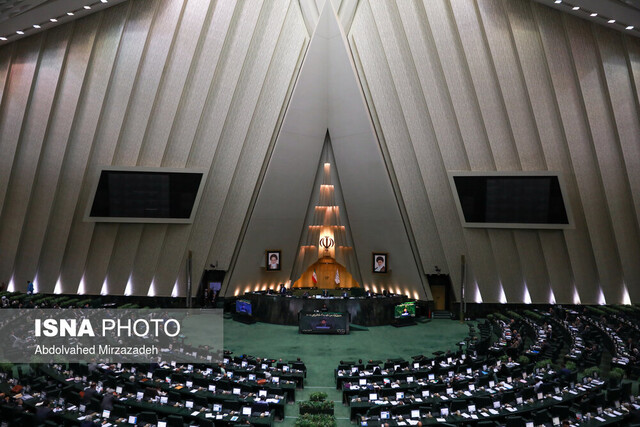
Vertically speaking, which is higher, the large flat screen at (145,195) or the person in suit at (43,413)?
the large flat screen at (145,195)

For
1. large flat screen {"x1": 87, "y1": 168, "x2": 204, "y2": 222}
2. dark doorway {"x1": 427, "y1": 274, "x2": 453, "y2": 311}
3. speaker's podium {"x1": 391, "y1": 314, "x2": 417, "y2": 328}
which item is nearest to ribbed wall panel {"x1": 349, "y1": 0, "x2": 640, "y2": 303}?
dark doorway {"x1": 427, "y1": 274, "x2": 453, "y2": 311}

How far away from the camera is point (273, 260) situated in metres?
24.5

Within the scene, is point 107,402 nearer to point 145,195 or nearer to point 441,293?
point 145,195

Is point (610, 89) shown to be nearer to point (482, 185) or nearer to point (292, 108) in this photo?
point (482, 185)

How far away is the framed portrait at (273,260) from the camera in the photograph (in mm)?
24375

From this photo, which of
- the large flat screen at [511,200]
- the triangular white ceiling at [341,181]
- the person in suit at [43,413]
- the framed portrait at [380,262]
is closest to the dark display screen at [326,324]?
the framed portrait at [380,262]

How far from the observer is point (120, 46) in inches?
750

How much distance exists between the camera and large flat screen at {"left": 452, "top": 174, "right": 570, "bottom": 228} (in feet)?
64.8

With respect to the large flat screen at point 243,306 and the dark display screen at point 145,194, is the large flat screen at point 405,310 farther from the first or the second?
the dark display screen at point 145,194

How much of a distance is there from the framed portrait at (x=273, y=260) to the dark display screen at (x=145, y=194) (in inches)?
199

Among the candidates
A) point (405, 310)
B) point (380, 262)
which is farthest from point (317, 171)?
point (405, 310)

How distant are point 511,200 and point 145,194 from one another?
16835 millimetres

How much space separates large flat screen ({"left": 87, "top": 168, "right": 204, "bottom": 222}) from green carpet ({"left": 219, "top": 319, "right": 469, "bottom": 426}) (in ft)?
20.2

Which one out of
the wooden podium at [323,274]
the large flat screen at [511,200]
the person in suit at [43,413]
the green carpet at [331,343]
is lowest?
the person in suit at [43,413]
